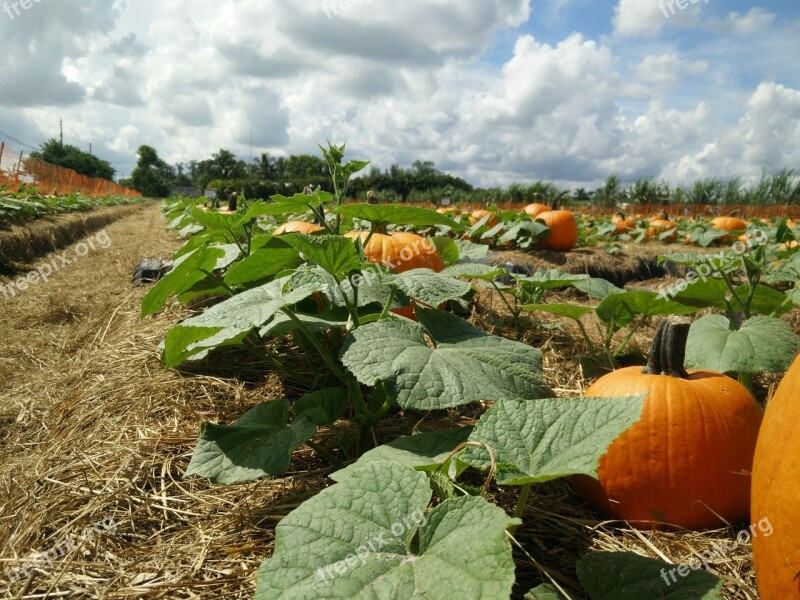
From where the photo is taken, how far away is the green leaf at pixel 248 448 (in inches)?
47.9

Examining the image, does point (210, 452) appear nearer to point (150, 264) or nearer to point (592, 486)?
point (592, 486)

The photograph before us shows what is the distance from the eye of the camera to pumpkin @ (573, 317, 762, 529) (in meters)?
1.30

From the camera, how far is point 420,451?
4.12ft

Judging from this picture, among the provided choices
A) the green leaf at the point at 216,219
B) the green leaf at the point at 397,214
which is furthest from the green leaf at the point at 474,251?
the green leaf at the point at 216,219

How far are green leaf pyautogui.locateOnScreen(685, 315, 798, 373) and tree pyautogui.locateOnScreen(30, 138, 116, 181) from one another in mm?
79567

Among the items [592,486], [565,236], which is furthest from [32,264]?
[592,486]

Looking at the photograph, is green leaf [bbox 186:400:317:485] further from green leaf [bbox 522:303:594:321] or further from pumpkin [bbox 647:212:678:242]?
pumpkin [bbox 647:212:678:242]

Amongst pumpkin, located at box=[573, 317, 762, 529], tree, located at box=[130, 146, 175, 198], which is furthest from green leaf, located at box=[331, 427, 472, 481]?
tree, located at box=[130, 146, 175, 198]

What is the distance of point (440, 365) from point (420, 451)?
0.23 metres

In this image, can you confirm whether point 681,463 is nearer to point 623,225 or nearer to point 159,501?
point 159,501

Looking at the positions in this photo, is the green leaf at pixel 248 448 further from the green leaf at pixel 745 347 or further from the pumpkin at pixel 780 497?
the green leaf at pixel 745 347

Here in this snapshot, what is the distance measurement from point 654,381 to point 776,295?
1.06 meters

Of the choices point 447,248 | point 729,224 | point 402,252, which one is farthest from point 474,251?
point 729,224

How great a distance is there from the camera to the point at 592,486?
137 cm
